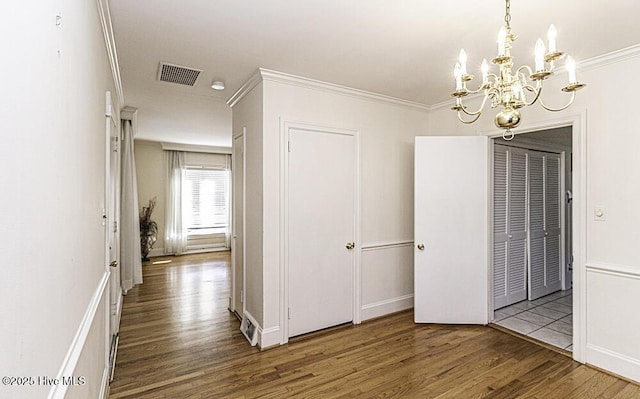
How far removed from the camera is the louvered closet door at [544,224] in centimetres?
422

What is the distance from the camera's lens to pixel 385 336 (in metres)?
3.20

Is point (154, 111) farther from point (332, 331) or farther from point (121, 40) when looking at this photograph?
point (332, 331)

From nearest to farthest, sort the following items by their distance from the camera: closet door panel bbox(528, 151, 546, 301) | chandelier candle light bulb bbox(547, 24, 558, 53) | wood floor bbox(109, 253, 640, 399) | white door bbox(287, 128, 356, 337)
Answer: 1. chandelier candle light bulb bbox(547, 24, 558, 53)
2. wood floor bbox(109, 253, 640, 399)
3. white door bbox(287, 128, 356, 337)
4. closet door panel bbox(528, 151, 546, 301)

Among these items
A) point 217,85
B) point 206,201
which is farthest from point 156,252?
point 217,85

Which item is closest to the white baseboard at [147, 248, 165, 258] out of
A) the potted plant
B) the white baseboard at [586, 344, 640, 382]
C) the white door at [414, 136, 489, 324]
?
the potted plant

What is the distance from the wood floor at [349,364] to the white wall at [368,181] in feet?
1.25

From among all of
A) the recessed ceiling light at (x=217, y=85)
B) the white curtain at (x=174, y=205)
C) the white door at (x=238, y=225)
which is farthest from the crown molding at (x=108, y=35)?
the white curtain at (x=174, y=205)

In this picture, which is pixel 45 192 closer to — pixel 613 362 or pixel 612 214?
pixel 612 214

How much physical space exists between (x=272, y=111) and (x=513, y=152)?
3.00 metres

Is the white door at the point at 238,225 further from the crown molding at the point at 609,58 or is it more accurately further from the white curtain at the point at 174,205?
the white curtain at the point at 174,205

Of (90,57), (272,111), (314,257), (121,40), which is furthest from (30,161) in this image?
(314,257)

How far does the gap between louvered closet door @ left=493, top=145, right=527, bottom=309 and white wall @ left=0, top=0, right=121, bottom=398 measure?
12.8ft

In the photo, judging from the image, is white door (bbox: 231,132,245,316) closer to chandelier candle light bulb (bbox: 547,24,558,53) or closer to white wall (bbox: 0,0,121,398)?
white wall (bbox: 0,0,121,398)

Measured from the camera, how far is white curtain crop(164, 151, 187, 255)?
7430 mm
